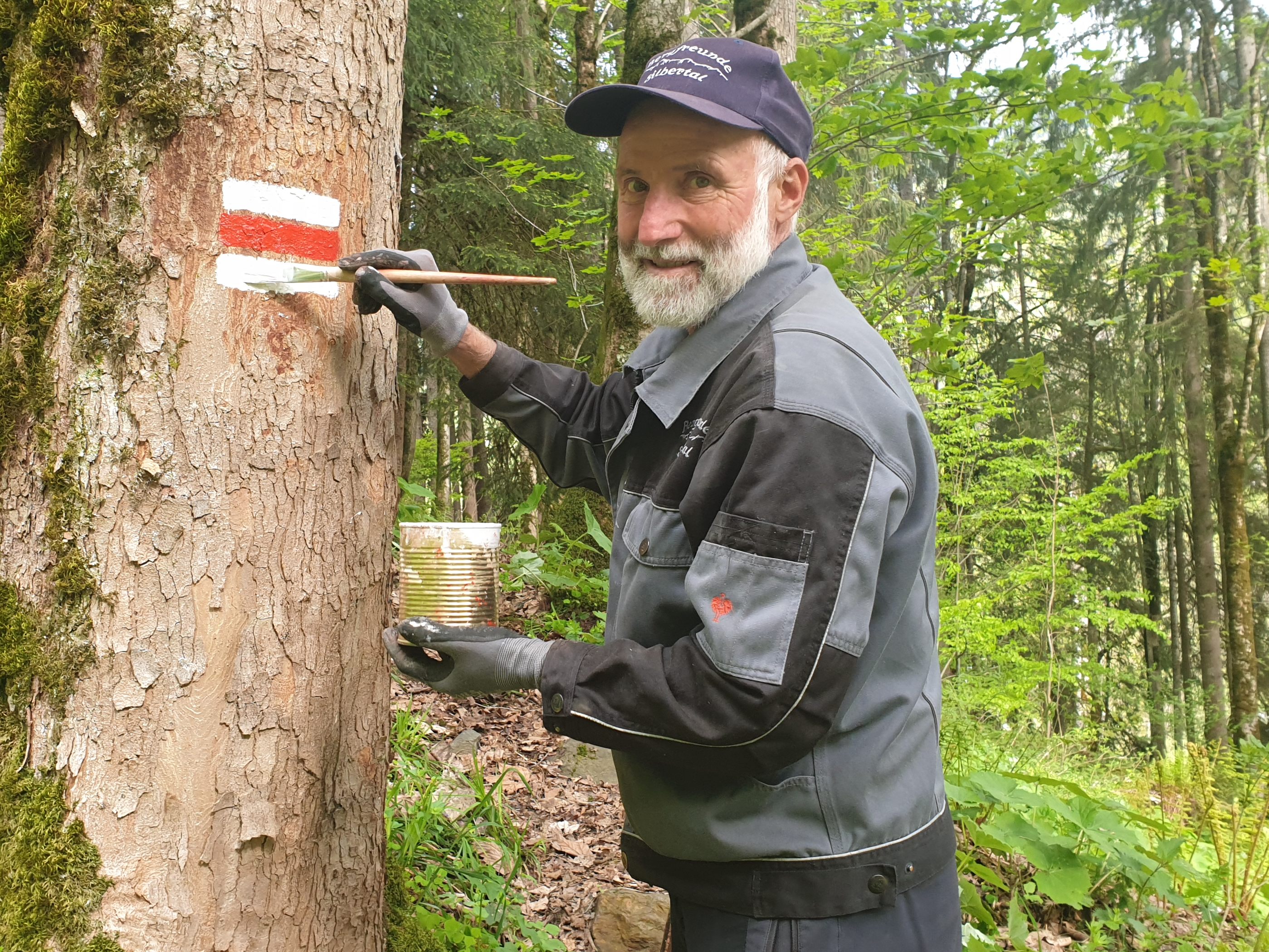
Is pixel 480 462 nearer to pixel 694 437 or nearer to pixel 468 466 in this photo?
pixel 468 466

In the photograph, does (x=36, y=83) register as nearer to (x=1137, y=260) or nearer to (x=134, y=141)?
(x=134, y=141)

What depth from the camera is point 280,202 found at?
179 centimetres

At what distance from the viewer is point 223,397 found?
5.66ft

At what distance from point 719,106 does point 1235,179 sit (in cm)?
1405

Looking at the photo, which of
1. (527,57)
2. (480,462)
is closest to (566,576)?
(527,57)

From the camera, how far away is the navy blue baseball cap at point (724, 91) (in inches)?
76.4

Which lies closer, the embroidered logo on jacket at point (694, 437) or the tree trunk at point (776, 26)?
the embroidered logo on jacket at point (694, 437)

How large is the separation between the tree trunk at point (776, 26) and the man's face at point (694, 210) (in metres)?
4.00

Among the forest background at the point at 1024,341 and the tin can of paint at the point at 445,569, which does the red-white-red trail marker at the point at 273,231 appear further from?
the forest background at the point at 1024,341

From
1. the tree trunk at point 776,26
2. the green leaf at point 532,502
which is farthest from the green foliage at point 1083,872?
the tree trunk at point 776,26

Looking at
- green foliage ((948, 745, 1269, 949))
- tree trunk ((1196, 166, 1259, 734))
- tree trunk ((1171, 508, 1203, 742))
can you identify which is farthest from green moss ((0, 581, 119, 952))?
tree trunk ((1171, 508, 1203, 742))

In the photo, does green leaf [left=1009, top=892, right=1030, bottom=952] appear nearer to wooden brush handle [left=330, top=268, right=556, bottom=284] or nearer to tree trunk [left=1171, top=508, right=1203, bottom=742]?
wooden brush handle [left=330, top=268, right=556, bottom=284]

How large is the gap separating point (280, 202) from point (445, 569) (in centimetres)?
83

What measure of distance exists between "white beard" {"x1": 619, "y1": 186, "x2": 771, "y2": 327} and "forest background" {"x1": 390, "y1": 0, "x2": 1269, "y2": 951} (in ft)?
5.80
